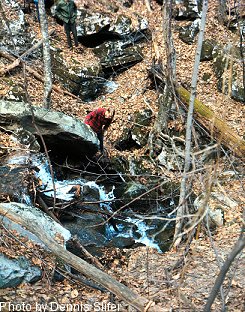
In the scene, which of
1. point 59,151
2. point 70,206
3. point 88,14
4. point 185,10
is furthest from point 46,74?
point 185,10

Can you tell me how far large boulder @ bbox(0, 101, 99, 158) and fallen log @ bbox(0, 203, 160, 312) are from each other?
291 centimetres

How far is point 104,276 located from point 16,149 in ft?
12.7

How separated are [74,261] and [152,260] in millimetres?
2349

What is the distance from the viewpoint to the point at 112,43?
563 inches

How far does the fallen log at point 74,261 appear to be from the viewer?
13.9 ft

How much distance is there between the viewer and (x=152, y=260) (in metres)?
6.57

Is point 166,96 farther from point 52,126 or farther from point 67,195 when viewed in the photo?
point 67,195

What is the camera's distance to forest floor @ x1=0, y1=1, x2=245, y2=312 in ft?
15.0

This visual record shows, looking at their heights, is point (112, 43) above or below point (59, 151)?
above

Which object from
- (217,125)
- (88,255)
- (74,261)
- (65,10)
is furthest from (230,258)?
(65,10)

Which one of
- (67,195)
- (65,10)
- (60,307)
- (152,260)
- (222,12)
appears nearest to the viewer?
(60,307)

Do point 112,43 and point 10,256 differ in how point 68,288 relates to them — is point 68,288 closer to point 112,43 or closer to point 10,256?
point 10,256

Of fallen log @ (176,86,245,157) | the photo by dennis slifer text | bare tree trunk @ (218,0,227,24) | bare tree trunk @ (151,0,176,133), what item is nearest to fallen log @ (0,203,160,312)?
the photo by dennis slifer text

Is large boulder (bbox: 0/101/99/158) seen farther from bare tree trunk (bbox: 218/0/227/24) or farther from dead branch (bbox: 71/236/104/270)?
bare tree trunk (bbox: 218/0/227/24)
